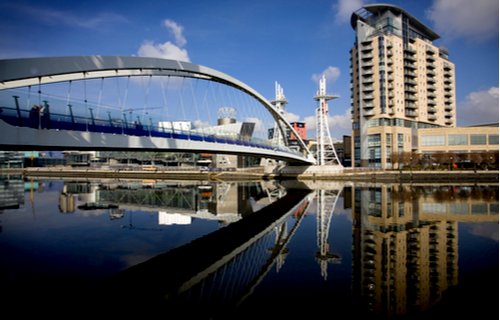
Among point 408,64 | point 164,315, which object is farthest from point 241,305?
point 408,64

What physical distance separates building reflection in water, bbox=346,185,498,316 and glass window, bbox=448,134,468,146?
51.1 m

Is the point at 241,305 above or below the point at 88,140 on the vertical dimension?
below

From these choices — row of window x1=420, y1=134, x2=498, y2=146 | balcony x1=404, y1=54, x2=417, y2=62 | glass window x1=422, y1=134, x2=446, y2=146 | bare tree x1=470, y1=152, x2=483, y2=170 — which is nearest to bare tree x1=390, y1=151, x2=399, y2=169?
glass window x1=422, y1=134, x2=446, y2=146

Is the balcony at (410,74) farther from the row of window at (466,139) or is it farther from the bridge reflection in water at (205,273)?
the bridge reflection in water at (205,273)

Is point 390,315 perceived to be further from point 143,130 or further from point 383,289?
point 143,130

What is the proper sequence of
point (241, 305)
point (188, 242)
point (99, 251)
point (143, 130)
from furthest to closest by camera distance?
1. point (143, 130)
2. point (188, 242)
3. point (99, 251)
4. point (241, 305)

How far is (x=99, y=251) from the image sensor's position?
10.4 meters

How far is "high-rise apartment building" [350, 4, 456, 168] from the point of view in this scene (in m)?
59.8

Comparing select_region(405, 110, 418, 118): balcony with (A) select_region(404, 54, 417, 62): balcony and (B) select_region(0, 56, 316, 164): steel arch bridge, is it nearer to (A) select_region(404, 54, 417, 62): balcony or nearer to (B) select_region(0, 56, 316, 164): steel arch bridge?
(A) select_region(404, 54, 417, 62): balcony

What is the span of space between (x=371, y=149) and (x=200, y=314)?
6173cm

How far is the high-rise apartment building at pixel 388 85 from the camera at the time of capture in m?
59.8

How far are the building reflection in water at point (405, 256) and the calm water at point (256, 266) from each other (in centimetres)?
4

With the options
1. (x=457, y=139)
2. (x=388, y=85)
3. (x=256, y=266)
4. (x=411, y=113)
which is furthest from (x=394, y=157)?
(x=256, y=266)

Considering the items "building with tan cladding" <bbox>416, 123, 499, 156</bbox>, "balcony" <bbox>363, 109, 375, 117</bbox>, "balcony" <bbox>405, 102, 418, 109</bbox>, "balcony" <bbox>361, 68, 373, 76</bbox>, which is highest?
"balcony" <bbox>361, 68, 373, 76</bbox>
